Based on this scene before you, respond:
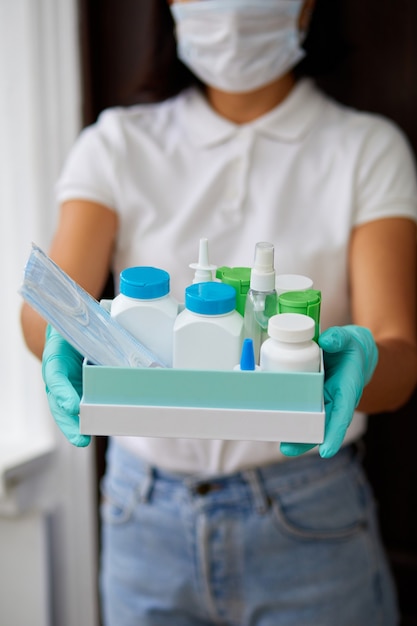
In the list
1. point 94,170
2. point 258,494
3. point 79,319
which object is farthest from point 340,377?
point 94,170

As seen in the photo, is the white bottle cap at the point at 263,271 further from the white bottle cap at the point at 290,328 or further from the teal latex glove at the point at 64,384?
the teal latex glove at the point at 64,384

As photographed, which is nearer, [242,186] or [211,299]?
[211,299]

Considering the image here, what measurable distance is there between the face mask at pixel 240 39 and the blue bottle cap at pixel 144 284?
0.41 m

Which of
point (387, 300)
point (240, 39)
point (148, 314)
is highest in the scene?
point (240, 39)

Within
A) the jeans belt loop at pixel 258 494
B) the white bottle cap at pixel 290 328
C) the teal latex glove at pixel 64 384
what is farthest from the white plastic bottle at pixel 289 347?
the jeans belt loop at pixel 258 494

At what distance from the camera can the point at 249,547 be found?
961 millimetres

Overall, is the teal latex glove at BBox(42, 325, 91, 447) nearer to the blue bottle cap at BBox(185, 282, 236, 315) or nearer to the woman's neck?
the blue bottle cap at BBox(185, 282, 236, 315)

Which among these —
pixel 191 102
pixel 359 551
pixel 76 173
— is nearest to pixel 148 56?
pixel 191 102

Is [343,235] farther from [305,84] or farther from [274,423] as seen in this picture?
[274,423]

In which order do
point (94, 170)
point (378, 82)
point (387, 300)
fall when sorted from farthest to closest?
point (378, 82) < point (94, 170) < point (387, 300)

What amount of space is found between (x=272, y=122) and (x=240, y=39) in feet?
0.34

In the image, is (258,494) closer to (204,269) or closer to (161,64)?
(204,269)

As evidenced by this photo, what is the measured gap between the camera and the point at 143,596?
3.31ft

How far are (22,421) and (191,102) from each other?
545 millimetres
